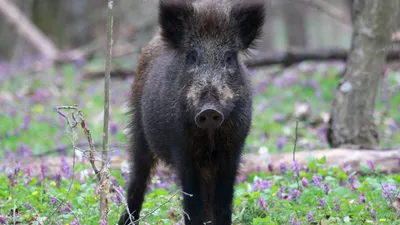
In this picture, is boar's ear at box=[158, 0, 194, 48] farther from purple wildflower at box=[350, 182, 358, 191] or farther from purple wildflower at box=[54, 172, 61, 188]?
purple wildflower at box=[350, 182, 358, 191]

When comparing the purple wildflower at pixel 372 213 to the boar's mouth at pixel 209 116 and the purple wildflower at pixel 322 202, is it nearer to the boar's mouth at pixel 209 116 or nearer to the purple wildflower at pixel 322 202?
the purple wildflower at pixel 322 202

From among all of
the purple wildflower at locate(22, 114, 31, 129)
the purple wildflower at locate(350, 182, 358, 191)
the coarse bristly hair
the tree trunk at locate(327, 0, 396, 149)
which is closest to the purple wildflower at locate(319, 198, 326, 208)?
the purple wildflower at locate(350, 182, 358, 191)

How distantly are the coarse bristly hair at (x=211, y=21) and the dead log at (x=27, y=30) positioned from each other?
11.6 meters

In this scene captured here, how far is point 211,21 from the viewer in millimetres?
4902

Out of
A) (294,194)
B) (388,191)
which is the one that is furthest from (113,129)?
(388,191)

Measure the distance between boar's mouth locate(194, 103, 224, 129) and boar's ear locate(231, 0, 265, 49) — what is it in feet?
3.40

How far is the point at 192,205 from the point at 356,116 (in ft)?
11.4

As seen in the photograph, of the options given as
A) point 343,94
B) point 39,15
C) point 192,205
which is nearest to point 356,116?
point 343,94

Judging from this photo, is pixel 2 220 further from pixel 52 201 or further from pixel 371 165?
pixel 371 165

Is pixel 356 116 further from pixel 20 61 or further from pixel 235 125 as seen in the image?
pixel 20 61

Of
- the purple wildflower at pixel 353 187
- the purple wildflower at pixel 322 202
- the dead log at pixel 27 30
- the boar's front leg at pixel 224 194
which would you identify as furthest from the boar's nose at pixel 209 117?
the dead log at pixel 27 30

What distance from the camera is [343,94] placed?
7758 mm

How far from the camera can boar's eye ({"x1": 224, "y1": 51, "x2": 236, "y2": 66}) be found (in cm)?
485

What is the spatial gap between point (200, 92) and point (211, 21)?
718mm
